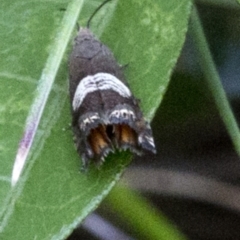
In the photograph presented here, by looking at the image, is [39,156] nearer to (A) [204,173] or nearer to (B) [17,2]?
(B) [17,2]

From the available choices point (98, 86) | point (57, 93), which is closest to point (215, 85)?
point (98, 86)

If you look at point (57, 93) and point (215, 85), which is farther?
point (215, 85)

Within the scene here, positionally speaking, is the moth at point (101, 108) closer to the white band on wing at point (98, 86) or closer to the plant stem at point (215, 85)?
the white band on wing at point (98, 86)

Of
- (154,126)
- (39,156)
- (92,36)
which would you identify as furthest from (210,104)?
(39,156)

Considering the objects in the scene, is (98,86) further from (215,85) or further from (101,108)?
(215,85)

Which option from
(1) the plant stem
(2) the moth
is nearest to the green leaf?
(2) the moth

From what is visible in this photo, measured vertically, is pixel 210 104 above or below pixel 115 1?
below

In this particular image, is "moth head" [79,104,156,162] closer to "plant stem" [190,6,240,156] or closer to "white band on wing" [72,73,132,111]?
"white band on wing" [72,73,132,111]

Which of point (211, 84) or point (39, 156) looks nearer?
point (39, 156)
